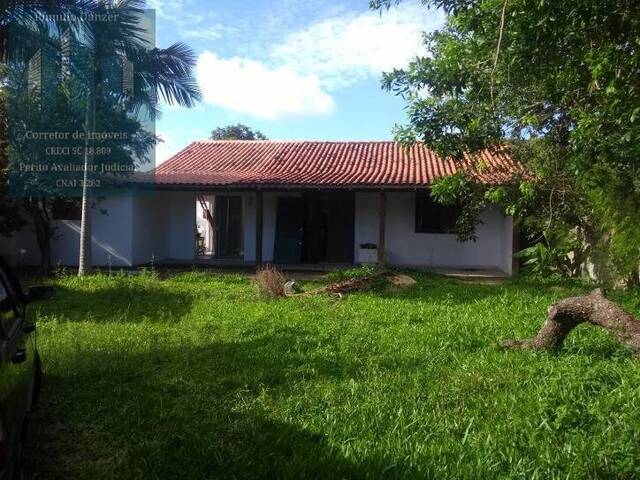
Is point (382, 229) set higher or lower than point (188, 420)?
higher

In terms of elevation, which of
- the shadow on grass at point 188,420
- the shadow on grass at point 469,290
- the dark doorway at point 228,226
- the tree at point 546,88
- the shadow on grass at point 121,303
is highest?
the tree at point 546,88

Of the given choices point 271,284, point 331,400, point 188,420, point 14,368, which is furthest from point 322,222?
point 14,368

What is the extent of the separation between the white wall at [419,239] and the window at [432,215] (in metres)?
0.15

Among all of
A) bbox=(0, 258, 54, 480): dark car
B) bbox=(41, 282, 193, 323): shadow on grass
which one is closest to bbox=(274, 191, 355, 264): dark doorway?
bbox=(41, 282, 193, 323): shadow on grass

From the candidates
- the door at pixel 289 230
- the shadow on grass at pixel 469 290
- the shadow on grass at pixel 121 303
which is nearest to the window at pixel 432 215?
the door at pixel 289 230

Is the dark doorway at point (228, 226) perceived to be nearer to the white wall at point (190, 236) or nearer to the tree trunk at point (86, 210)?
the white wall at point (190, 236)

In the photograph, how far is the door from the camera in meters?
15.6

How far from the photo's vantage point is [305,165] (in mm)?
16188

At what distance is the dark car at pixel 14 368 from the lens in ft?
7.99

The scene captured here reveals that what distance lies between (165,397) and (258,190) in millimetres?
9986

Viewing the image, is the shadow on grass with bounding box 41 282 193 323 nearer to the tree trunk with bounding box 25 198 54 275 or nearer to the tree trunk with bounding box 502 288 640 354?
the tree trunk with bounding box 25 198 54 275

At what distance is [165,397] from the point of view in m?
4.61

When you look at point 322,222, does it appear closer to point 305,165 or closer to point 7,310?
point 305,165

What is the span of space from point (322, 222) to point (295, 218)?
2.82ft
